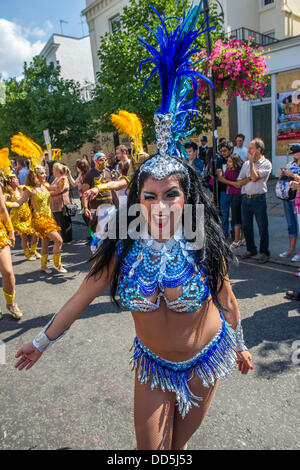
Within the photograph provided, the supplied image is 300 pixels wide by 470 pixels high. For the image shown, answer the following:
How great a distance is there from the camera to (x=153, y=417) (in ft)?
5.54

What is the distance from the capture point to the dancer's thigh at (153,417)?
167 centimetres

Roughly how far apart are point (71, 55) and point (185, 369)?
114ft

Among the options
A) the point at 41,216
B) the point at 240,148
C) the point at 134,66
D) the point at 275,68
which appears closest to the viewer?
the point at 41,216

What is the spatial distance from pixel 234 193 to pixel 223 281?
5046 millimetres

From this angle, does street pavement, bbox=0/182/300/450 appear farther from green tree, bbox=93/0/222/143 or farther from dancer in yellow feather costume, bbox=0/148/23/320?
green tree, bbox=93/0/222/143

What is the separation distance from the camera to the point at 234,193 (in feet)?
22.0

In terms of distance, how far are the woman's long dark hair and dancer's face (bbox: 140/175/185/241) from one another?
0.23 ft

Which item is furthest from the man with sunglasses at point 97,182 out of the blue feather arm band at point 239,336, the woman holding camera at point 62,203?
the blue feather arm band at point 239,336

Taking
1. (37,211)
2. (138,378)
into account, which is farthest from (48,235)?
(138,378)

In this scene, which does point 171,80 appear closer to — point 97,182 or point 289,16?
point 97,182

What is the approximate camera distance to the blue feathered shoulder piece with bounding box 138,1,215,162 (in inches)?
71.1

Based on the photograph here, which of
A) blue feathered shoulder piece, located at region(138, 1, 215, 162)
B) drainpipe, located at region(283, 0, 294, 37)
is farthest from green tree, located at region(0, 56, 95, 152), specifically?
blue feathered shoulder piece, located at region(138, 1, 215, 162)

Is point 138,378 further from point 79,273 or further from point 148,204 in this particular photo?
point 79,273

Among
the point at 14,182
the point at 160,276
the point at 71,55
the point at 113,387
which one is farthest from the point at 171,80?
the point at 71,55
